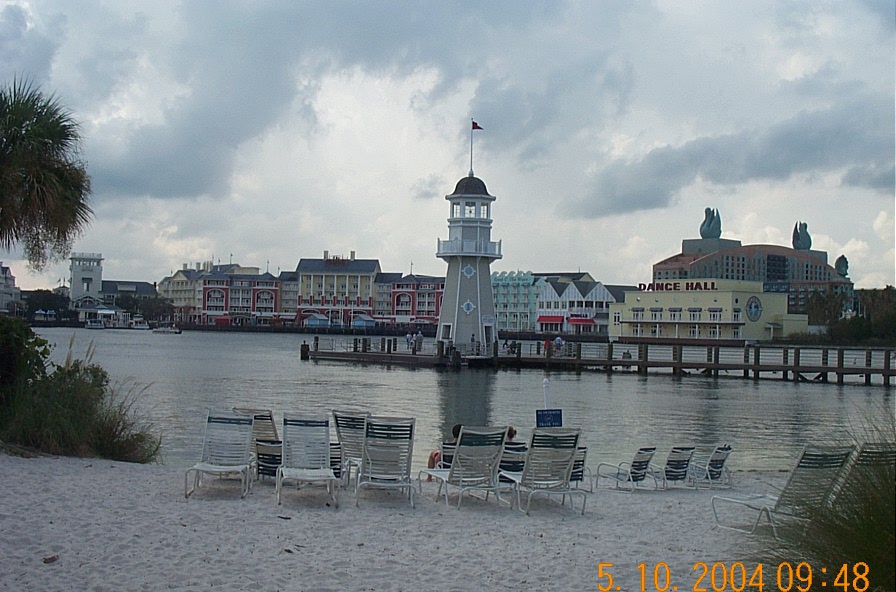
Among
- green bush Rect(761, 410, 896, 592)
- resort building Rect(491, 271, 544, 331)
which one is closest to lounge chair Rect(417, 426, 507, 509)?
green bush Rect(761, 410, 896, 592)

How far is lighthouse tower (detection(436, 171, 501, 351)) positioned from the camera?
1934 inches

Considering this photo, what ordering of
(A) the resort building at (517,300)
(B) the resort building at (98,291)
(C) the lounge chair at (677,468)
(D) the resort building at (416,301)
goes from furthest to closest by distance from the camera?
(B) the resort building at (98,291) → (D) the resort building at (416,301) → (A) the resort building at (517,300) → (C) the lounge chair at (677,468)

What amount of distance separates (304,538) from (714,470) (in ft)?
21.2

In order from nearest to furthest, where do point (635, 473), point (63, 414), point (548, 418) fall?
point (63, 414), point (635, 473), point (548, 418)

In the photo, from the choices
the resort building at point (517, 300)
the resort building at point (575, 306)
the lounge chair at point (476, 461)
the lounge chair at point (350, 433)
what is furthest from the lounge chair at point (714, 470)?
the resort building at point (517, 300)

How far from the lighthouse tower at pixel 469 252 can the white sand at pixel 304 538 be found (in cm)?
3906

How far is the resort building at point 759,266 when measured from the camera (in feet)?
452

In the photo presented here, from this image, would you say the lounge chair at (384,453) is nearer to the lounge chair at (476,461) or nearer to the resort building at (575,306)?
the lounge chair at (476,461)

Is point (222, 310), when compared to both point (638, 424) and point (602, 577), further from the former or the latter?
point (602, 577)

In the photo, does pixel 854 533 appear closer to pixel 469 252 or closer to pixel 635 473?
pixel 635 473

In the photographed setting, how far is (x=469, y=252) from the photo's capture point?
48812 millimetres

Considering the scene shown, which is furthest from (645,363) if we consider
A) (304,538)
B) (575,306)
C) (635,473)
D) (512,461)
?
(575,306)

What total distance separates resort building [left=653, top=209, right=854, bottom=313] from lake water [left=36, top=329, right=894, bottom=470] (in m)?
87.9

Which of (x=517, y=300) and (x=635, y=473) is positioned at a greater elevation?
(x=517, y=300)
